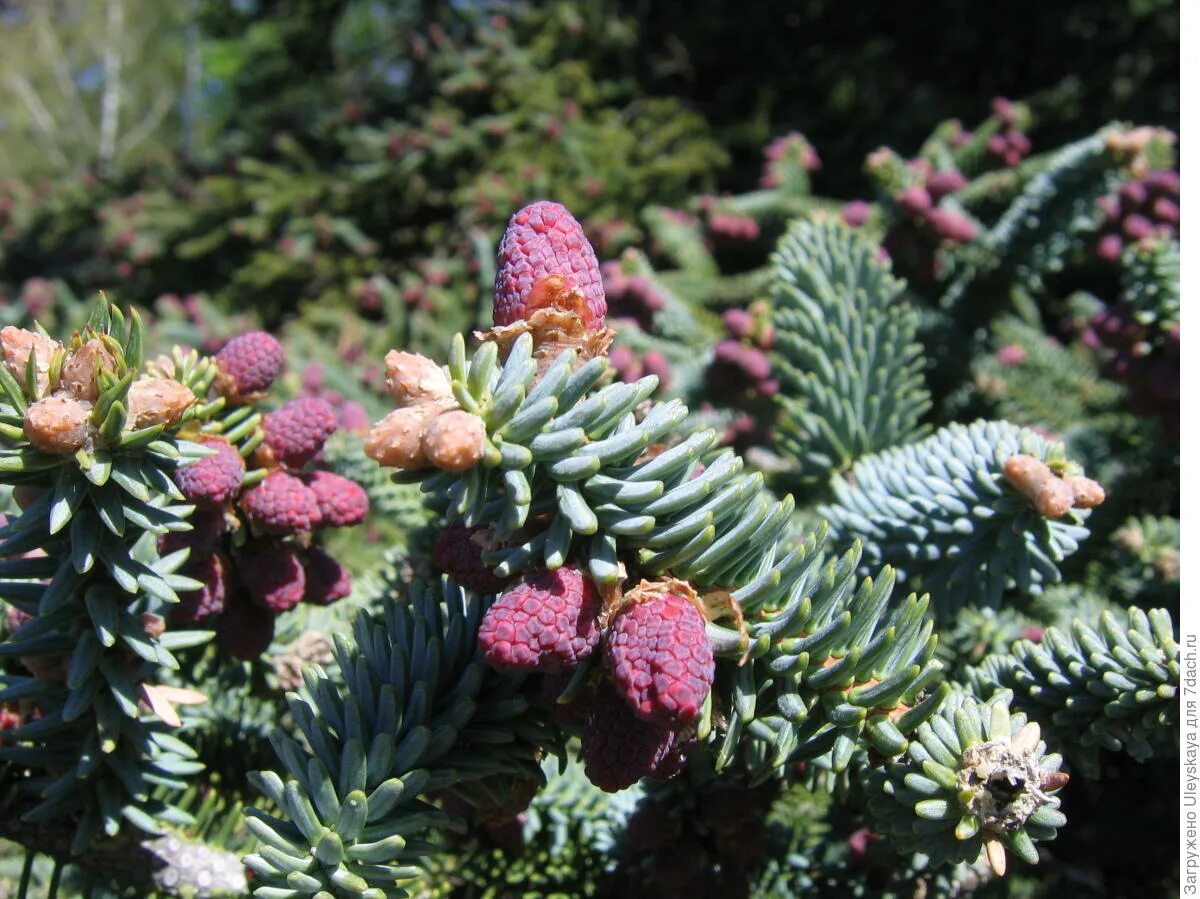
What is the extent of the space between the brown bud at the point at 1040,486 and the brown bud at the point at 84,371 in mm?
572

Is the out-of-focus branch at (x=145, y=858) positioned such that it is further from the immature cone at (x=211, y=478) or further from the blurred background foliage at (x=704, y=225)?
the immature cone at (x=211, y=478)

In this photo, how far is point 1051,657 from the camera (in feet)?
2.09

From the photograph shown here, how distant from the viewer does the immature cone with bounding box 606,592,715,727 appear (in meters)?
0.48

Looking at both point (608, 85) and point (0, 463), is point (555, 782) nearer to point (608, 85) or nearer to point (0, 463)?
point (0, 463)

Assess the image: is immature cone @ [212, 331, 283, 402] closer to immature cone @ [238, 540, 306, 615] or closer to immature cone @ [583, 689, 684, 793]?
immature cone @ [238, 540, 306, 615]

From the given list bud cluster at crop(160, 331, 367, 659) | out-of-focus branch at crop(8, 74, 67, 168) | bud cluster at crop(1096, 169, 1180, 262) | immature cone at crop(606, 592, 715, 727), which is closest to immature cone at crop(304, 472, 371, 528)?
bud cluster at crop(160, 331, 367, 659)

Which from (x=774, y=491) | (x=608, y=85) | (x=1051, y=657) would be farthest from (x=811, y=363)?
(x=608, y=85)

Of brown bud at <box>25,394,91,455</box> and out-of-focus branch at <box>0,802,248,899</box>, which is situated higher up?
brown bud at <box>25,394,91,455</box>

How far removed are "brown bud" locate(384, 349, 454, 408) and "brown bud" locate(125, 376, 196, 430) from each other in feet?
0.43

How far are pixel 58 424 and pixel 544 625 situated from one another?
28 centimetres

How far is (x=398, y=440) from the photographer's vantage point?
19.1 inches

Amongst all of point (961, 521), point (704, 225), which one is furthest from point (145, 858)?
point (704, 225)

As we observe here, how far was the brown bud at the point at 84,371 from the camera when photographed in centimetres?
53

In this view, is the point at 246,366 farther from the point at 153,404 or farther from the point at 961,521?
the point at 961,521
